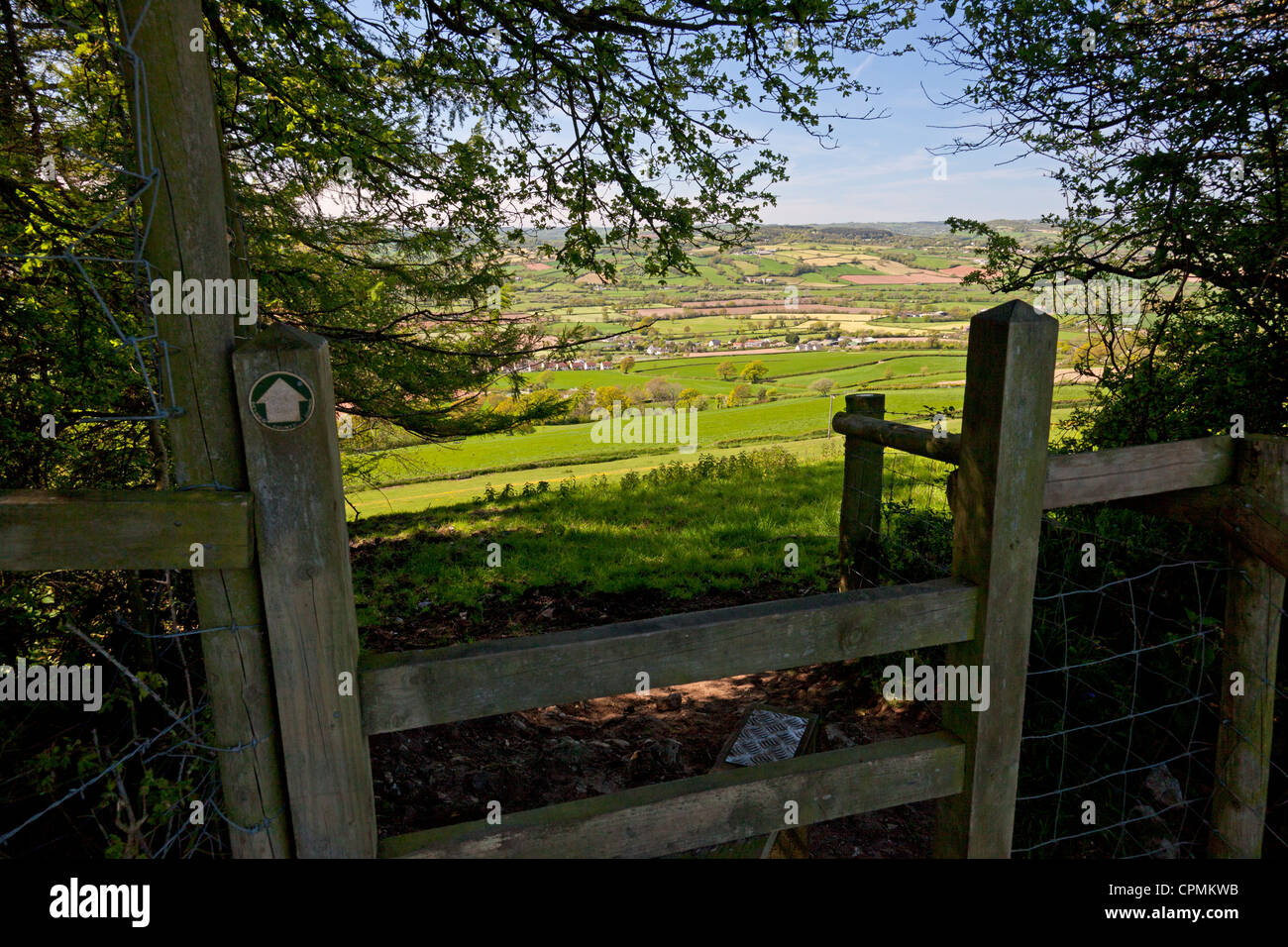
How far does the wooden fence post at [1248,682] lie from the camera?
96.6 inches

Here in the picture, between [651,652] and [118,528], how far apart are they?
122 cm

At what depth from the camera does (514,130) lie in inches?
237

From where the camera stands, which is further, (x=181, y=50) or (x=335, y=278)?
(x=335, y=278)

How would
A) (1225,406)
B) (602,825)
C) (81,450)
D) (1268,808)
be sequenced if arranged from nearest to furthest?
(602,825)
(1268,808)
(81,450)
(1225,406)

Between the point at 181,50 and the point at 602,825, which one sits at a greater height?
the point at 181,50

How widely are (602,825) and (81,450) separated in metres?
3.78

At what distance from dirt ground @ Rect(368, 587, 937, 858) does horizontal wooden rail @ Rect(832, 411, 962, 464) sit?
156 centimetres

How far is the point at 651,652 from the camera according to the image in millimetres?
1873

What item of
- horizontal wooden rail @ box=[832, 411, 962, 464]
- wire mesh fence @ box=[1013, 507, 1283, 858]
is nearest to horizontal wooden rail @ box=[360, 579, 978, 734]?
horizontal wooden rail @ box=[832, 411, 962, 464]

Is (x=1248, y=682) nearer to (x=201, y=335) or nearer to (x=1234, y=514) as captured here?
(x=1234, y=514)

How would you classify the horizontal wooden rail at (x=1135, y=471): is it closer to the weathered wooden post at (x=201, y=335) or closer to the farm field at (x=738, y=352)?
the farm field at (x=738, y=352)

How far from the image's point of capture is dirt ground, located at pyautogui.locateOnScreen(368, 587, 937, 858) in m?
3.67

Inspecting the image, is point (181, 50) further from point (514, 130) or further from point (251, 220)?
point (514, 130)
